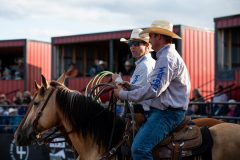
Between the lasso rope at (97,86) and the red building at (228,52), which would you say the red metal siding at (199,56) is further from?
the lasso rope at (97,86)

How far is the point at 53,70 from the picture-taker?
70.9ft

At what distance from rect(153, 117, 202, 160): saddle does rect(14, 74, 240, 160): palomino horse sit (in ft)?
0.81

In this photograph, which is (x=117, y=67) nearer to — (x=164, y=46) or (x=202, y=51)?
(x=202, y=51)

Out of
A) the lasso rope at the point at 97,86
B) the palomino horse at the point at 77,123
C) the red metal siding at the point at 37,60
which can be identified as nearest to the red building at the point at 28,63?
the red metal siding at the point at 37,60

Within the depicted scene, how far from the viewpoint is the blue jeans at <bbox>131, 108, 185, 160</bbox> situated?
15.6ft

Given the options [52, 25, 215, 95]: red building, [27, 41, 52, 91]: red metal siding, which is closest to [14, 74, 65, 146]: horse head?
[52, 25, 215, 95]: red building

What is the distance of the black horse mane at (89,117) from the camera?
5270 millimetres

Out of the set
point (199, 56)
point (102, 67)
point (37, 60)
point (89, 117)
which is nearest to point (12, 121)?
point (102, 67)

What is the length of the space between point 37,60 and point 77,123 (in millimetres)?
18169

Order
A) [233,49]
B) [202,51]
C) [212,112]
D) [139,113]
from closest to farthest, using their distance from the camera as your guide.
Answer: [139,113] → [212,112] → [233,49] → [202,51]

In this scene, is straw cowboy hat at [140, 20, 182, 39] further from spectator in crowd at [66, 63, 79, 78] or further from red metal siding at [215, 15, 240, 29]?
spectator in crowd at [66, 63, 79, 78]

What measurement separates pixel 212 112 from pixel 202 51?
30.7ft

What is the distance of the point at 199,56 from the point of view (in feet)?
59.6

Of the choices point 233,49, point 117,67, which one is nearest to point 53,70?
point 117,67
